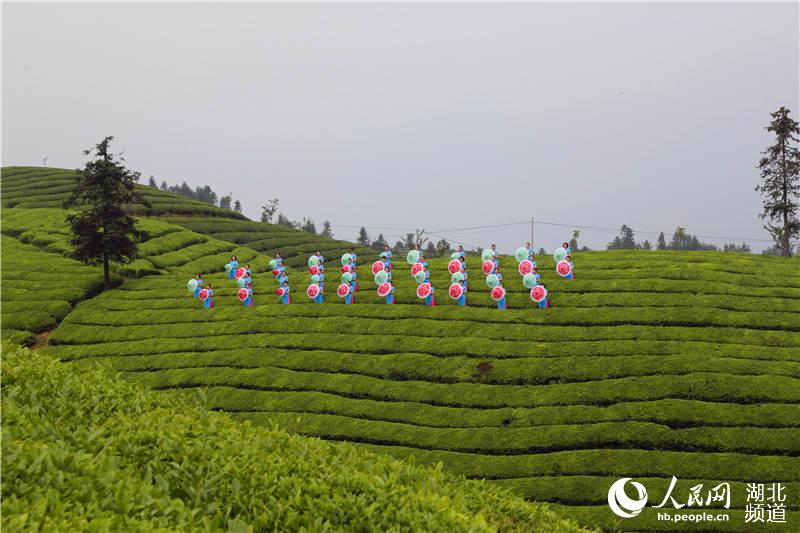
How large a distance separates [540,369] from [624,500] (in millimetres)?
7990

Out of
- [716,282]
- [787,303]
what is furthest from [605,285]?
[787,303]

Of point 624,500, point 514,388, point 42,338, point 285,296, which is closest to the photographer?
point 624,500

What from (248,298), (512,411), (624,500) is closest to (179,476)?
(624,500)

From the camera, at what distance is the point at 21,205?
281 ft

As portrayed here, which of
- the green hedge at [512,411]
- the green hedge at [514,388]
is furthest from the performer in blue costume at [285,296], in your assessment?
the green hedge at [512,411]

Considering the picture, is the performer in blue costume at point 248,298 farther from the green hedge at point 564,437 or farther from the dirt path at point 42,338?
the green hedge at point 564,437

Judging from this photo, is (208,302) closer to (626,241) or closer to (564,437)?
(564,437)

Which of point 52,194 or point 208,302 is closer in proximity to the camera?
point 208,302

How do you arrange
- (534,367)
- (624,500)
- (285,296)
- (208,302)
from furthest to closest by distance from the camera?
(208,302) < (285,296) < (534,367) < (624,500)

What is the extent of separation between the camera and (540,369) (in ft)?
92.6

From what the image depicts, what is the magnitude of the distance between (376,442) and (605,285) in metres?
16.9

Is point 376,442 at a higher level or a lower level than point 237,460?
lower

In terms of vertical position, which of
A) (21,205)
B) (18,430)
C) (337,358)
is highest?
(21,205)

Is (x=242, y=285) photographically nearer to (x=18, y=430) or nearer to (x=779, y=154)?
(x=18, y=430)
